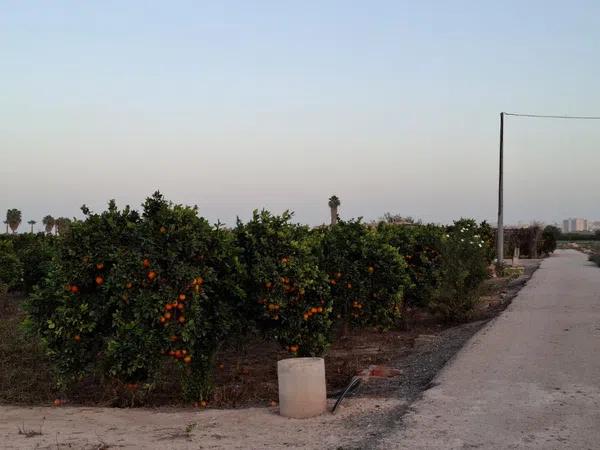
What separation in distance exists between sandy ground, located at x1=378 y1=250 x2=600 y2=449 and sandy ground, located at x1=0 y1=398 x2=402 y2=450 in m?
0.53

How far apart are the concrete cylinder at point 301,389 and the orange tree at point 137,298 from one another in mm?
1177

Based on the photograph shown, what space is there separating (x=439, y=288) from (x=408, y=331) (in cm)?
108

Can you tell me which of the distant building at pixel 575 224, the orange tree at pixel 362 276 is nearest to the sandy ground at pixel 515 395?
the orange tree at pixel 362 276

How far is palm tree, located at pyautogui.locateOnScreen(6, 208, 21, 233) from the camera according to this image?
7438cm

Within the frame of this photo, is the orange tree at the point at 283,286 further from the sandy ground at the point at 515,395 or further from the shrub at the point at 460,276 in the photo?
the shrub at the point at 460,276

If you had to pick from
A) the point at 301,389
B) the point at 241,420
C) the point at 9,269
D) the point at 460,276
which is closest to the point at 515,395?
the point at 301,389

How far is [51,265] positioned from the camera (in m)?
7.61

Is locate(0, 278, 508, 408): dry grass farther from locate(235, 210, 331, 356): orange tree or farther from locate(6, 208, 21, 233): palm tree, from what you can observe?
locate(6, 208, 21, 233): palm tree

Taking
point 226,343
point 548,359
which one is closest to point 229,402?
point 226,343

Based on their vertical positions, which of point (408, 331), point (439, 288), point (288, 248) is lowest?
point (408, 331)

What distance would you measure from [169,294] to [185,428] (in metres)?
1.41

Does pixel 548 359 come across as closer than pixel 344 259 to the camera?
Yes

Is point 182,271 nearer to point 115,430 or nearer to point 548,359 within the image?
point 115,430

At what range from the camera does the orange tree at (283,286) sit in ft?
25.7
